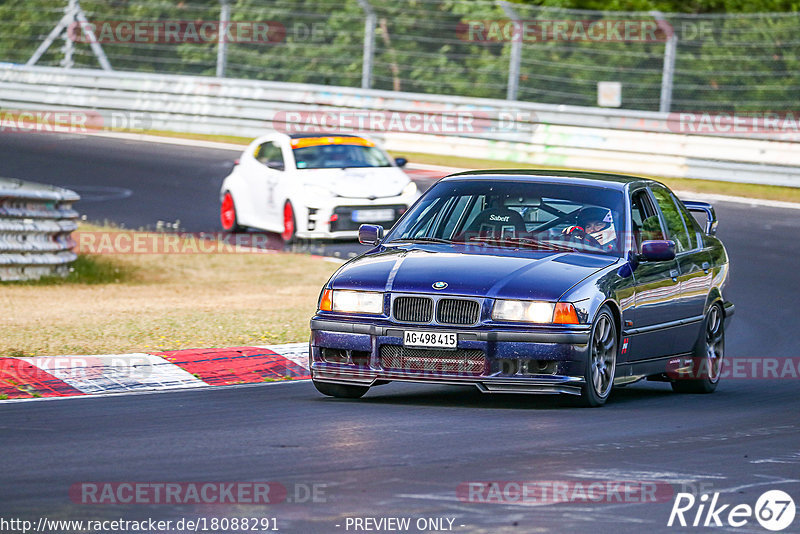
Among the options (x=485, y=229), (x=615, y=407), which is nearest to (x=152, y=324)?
(x=485, y=229)

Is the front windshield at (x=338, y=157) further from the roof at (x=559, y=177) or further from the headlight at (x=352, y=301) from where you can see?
the headlight at (x=352, y=301)

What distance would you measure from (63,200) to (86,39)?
1666cm

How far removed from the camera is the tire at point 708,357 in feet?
35.5

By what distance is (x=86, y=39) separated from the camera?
32.8 metres

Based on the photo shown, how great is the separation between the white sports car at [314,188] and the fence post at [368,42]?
6893 mm

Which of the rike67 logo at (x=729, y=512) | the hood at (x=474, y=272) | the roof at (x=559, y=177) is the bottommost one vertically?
the rike67 logo at (x=729, y=512)

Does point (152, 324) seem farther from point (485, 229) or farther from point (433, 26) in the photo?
point (433, 26)

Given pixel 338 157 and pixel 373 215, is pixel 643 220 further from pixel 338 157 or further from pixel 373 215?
pixel 338 157

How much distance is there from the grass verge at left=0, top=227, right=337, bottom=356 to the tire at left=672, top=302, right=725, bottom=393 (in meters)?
3.23

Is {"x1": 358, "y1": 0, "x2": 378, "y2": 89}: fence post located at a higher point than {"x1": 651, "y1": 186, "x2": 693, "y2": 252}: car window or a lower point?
higher

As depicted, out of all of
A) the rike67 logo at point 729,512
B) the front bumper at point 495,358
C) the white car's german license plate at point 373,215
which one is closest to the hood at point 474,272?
the front bumper at point 495,358

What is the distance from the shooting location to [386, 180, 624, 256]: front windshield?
9.84m

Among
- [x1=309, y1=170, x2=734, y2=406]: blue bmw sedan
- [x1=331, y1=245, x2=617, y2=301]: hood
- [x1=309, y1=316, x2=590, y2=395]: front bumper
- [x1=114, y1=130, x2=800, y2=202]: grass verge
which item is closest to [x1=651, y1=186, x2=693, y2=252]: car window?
[x1=309, y1=170, x2=734, y2=406]: blue bmw sedan

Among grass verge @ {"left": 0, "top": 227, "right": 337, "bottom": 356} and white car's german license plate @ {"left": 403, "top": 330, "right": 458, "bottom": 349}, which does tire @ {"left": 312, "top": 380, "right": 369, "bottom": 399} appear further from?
grass verge @ {"left": 0, "top": 227, "right": 337, "bottom": 356}
